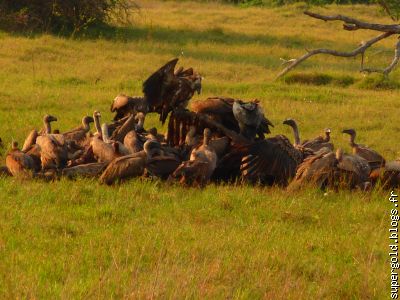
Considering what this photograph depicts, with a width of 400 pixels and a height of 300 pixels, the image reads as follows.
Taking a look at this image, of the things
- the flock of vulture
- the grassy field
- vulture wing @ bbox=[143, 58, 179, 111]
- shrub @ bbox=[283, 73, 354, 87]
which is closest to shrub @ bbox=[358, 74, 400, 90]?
shrub @ bbox=[283, 73, 354, 87]

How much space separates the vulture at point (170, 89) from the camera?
9422 millimetres

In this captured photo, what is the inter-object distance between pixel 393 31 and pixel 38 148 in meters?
3.83

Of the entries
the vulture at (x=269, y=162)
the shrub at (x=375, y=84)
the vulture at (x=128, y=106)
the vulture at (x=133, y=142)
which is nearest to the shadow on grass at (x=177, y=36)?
the shrub at (x=375, y=84)

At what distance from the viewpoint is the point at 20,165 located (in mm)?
8523

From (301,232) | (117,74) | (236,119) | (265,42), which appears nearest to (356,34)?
(265,42)

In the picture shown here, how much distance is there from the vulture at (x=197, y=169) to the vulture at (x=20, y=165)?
1.44m

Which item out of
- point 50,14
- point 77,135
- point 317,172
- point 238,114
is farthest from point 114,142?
point 50,14

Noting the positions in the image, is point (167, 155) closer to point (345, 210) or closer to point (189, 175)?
point (189, 175)

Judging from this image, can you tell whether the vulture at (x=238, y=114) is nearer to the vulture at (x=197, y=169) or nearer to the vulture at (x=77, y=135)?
the vulture at (x=197, y=169)

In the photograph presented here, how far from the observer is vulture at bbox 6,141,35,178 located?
843cm

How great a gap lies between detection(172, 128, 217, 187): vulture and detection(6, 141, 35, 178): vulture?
144cm

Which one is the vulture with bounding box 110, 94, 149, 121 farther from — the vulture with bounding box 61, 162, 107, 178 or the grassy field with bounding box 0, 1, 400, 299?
the vulture with bounding box 61, 162, 107, 178

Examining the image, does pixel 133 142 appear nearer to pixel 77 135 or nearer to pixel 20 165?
pixel 77 135

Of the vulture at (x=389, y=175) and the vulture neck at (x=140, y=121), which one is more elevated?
the vulture neck at (x=140, y=121)
